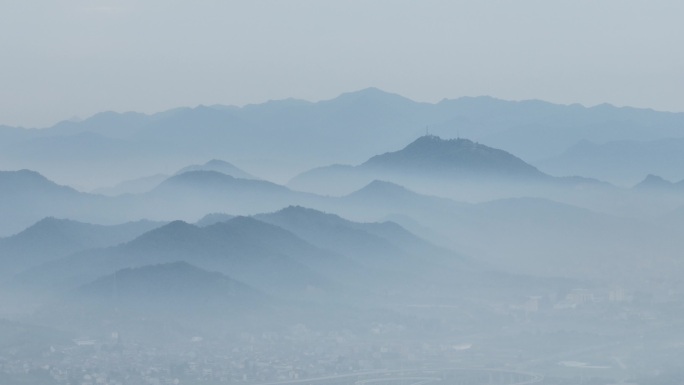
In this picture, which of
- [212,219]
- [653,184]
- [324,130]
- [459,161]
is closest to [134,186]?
[459,161]

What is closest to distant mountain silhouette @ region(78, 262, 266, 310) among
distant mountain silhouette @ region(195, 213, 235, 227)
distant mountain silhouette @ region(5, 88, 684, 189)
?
distant mountain silhouette @ region(195, 213, 235, 227)

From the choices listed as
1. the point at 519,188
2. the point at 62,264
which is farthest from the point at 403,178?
the point at 62,264

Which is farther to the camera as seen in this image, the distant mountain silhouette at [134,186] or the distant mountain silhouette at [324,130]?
the distant mountain silhouette at [324,130]

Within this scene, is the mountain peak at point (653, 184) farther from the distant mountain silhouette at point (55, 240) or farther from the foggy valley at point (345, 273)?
the distant mountain silhouette at point (55, 240)

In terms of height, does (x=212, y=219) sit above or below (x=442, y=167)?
below

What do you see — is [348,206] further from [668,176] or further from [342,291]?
[668,176]

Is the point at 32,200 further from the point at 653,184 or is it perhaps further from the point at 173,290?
the point at 653,184

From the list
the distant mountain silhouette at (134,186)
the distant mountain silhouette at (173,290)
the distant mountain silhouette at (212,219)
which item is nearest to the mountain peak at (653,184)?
the distant mountain silhouette at (134,186)

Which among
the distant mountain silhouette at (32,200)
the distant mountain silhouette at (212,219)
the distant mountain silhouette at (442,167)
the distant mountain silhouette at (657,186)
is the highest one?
the distant mountain silhouette at (442,167)

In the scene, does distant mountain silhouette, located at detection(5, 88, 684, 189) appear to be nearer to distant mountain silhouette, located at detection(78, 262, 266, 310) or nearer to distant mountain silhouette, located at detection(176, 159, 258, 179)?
distant mountain silhouette, located at detection(176, 159, 258, 179)

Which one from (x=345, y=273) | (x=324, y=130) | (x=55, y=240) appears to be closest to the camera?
(x=345, y=273)

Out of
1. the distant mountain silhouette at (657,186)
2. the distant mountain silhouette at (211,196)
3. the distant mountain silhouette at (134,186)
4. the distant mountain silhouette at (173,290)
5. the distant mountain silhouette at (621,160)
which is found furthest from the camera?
the distant mountain silhouette at (621,160)
